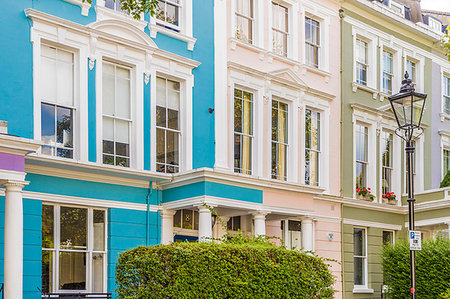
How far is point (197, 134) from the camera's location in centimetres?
1908

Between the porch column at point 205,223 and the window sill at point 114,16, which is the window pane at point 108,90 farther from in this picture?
the porch column at point 205,223

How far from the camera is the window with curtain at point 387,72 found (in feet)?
87.1

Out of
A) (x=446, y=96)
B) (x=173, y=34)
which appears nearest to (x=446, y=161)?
(x=446, y=96)

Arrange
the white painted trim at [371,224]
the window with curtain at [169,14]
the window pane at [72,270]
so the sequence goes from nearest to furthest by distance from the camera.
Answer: the window pane at [72,270] → the window with curtain at [169,14] → the white painted trim at [371,224]

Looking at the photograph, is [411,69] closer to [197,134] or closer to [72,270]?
[197,134]

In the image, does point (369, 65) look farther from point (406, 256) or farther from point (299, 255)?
point (299, 255)

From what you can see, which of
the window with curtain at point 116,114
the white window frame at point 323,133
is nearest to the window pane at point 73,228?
the window with curtain at point 116,114

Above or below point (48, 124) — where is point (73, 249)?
below

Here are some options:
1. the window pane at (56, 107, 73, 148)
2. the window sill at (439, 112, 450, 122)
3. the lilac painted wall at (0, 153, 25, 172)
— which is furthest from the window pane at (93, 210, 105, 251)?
the window sill at (439, 112, 450, 122)

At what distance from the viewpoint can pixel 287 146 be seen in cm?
2206

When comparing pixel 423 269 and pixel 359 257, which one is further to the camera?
pixel 359 257

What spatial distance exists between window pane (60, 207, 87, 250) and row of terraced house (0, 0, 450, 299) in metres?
0.03

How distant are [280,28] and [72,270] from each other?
35.5 feet

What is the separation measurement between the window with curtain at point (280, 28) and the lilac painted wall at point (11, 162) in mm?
10948
